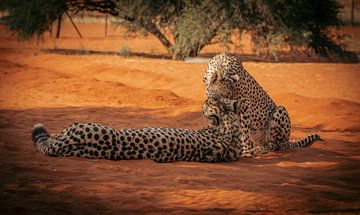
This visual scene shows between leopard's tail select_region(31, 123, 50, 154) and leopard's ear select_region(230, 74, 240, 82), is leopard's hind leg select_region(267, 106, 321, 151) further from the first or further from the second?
leopard's tail select_region(31, 123, 50, 154)

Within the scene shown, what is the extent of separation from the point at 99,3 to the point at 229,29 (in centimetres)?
596

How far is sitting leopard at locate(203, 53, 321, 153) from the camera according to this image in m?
7.59

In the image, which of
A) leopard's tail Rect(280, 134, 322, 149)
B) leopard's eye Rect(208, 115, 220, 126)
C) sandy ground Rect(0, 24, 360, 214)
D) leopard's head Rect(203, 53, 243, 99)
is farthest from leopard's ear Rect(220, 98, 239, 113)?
leopard's tail Rect(280, 134, 322, 149)

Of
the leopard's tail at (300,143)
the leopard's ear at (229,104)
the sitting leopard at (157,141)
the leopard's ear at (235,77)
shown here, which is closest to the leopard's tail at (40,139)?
the sitting leopard at (157,141)

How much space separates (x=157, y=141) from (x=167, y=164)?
284mm

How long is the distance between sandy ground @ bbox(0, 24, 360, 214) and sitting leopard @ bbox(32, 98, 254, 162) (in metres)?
0.13

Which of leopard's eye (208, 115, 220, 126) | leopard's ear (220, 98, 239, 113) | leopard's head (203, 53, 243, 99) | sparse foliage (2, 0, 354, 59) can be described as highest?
sparse foliage (2, 0, 354, 59)

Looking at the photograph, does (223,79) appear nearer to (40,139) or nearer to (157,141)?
(157,141)

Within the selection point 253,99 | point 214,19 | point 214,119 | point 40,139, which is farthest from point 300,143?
point 214,19

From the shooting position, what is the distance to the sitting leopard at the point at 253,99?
7594 millimetres

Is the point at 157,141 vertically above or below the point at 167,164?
above

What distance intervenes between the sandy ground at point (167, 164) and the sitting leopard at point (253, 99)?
0.30 metres

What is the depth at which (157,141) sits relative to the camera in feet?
21.1

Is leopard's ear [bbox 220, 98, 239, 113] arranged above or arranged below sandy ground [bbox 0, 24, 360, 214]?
above
